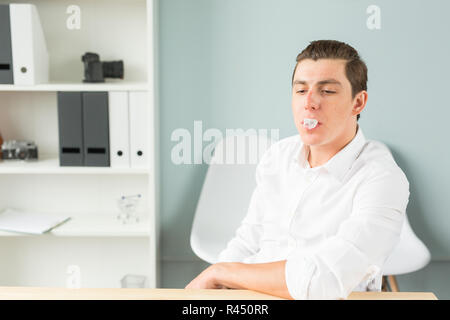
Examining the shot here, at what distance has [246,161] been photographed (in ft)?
6.07

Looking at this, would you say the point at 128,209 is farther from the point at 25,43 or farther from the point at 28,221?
the point at 25,43

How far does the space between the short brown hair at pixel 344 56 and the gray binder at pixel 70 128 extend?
3.22 ft

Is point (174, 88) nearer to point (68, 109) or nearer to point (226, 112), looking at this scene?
point (226, 112)

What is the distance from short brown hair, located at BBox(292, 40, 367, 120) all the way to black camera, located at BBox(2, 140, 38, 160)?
1.25 m

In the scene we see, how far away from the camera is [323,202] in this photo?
94cm

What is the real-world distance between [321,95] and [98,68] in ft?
3.52

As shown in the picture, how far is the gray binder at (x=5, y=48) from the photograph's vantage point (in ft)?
5.13

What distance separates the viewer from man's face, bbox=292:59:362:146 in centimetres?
81

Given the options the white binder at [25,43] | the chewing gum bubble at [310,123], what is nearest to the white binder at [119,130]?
the white binder at [25,43]

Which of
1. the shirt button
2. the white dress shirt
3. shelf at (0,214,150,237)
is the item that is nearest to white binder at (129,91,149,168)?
shelf at (0,214,150,237)

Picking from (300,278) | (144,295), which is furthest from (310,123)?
(144,295)

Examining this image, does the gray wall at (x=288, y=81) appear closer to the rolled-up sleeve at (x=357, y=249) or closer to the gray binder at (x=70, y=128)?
the gray binder at (x=70, y=128)

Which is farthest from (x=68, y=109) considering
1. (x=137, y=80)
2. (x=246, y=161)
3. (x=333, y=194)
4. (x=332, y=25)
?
(x=333, y=194)
